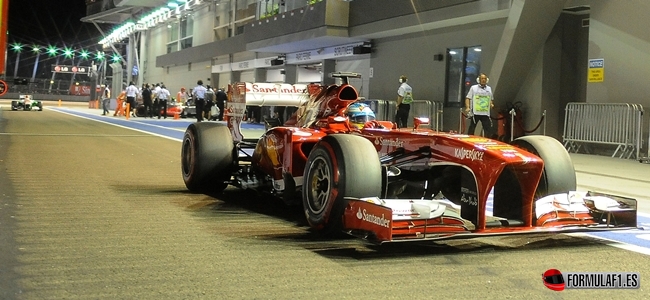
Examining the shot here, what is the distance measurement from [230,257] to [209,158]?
3.28 m

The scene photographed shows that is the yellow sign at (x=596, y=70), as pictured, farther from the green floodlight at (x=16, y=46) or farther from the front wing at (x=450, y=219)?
the green floodlight at (x=16, y=46)

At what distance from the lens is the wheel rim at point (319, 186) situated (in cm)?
592

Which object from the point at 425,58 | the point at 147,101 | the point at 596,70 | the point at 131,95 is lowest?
the point at 147,101

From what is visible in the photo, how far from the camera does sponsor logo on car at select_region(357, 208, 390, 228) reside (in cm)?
501

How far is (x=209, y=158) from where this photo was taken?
27.0ft

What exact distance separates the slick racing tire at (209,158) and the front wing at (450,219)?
2.99m

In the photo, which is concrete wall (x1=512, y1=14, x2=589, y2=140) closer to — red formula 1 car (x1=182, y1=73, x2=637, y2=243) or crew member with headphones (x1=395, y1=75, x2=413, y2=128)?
crew member with headphones (x1=395, y1=75, x2=413, y2=128)

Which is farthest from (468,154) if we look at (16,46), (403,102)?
(16,46)

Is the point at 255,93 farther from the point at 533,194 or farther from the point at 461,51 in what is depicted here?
the point at 461,51

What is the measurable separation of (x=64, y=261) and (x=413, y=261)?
2.32 metres

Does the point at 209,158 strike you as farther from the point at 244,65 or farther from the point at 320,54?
the point at 244,65

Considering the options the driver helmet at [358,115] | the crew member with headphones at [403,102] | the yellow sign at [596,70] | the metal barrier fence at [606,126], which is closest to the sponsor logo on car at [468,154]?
the driver helmet at [358,115]

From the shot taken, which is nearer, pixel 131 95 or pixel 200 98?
pixel 200 98

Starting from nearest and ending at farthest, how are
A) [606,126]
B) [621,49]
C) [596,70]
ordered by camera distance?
[606,126] < [621,49] < [596,70]
